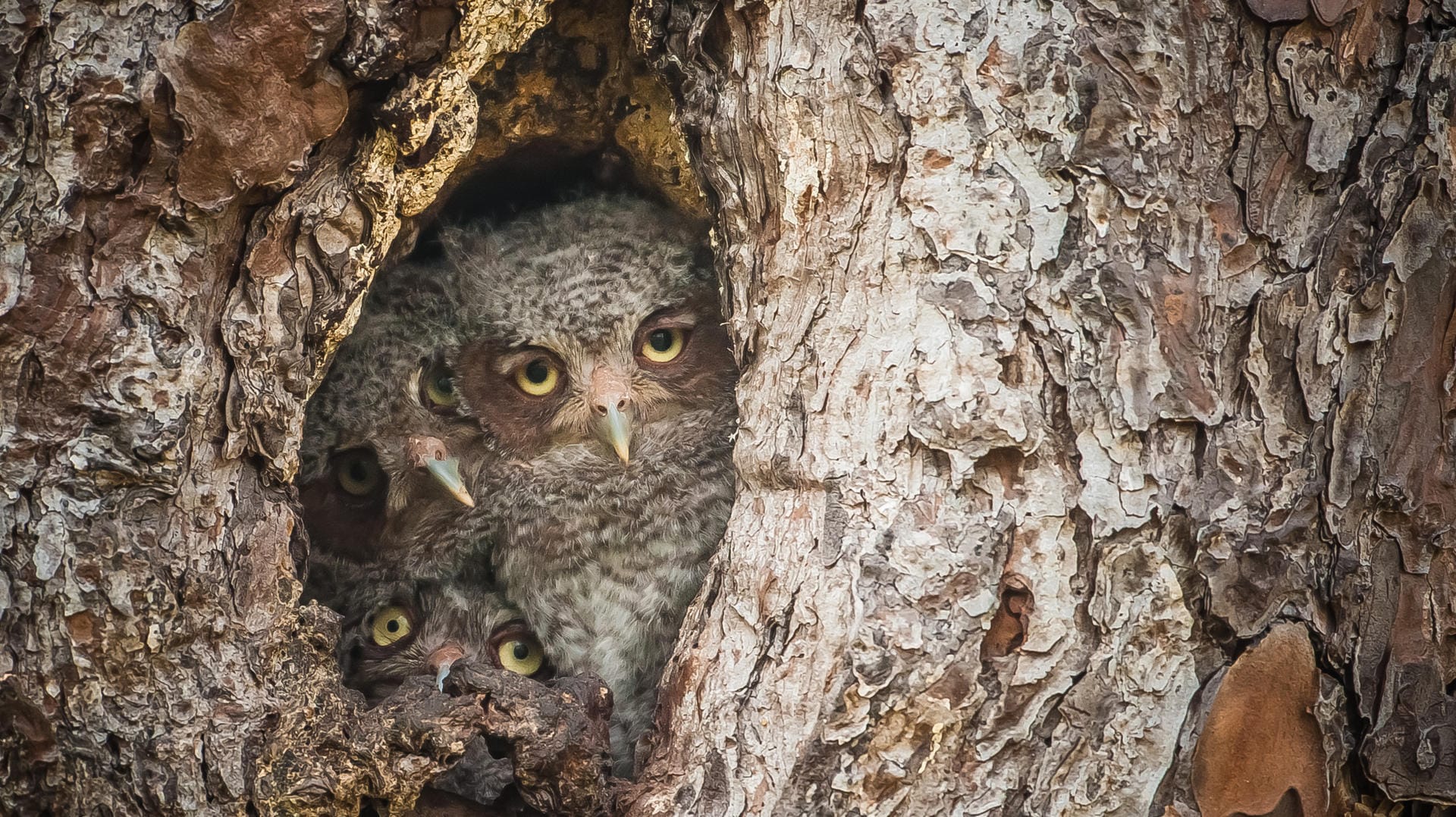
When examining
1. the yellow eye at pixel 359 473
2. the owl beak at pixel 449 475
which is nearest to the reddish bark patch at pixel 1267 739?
the owl beak at pixel 449 475

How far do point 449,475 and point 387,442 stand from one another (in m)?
0.23

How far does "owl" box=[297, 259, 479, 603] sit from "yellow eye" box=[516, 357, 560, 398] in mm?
178

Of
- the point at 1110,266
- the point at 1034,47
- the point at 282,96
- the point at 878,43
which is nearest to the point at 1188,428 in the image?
the point at 1110,266

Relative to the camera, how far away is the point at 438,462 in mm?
2766

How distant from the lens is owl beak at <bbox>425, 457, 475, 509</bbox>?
2.76 metres

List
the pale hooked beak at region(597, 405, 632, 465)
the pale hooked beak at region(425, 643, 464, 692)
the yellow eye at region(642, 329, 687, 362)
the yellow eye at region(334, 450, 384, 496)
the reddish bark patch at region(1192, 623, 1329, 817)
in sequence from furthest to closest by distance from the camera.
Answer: the yellow eye at region(642, 329, 687, 362)
the yellow eye at region(334, 450, 384, 496)
the pale hooked beak at region(597, 405, 632, 465)
the pale hooked beak at region(425, 643, 464, 692)
the reddish bark patch at region(1192, 623, 1329, 817)

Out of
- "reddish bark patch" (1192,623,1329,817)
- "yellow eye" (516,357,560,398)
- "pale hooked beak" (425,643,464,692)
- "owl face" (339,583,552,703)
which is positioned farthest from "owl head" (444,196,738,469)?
"reddish bark patch" (1192,623,1329,817)

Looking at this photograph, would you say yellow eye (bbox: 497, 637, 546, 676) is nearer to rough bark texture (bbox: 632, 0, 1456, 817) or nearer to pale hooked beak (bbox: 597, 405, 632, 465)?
pale hooked beak (bbox: 597, 405, 632, 465)

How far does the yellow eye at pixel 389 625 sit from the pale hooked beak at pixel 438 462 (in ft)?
1.23

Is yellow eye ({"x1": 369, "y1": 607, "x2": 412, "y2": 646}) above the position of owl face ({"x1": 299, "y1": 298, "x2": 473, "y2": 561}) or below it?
below

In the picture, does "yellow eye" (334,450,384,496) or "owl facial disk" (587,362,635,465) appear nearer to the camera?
"owl facial disk" (587,362,635,465)

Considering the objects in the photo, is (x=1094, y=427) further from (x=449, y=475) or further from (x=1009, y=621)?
(x=449, y=475)

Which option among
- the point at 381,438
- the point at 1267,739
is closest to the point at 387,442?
the point at 381,438

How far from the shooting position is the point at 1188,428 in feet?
6.29
